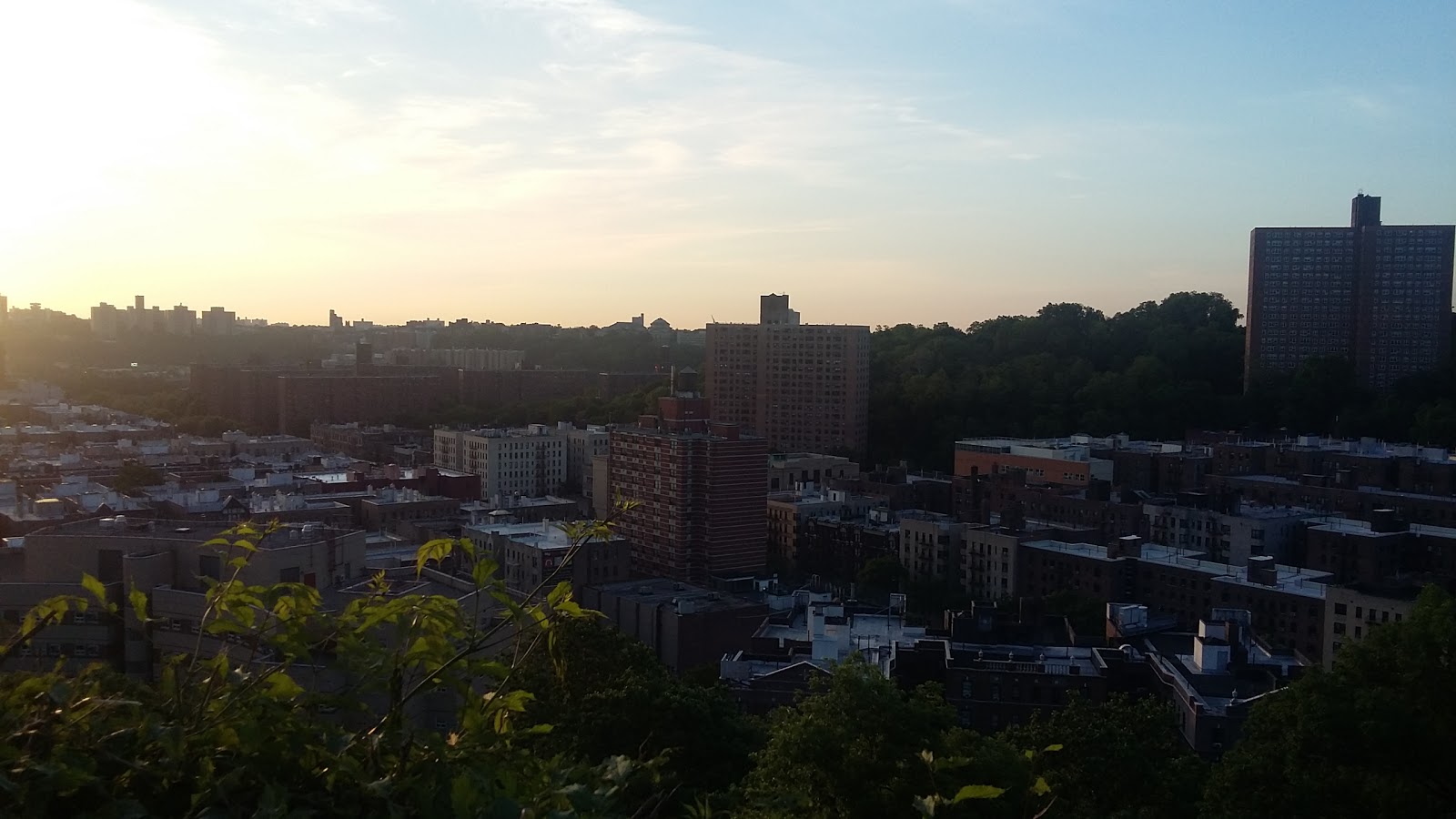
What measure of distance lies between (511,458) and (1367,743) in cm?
2752

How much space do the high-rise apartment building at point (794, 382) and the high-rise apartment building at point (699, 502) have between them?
1394 centimetres

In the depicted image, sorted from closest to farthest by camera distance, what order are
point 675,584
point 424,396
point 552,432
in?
point 675,584 < point 552,432 < point 424,396

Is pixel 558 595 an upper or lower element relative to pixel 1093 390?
upper

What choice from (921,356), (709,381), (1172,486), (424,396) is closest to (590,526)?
(1172,486)

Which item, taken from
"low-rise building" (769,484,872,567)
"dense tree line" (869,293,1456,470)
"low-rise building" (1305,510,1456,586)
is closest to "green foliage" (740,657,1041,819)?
"low-rise building" (1305,510,1456,586)

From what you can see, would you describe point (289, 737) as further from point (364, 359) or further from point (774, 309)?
point (364, 359)

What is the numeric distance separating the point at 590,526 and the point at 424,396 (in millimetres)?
48844

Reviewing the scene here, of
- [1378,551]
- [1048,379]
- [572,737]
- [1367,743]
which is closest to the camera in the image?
[1367,743]

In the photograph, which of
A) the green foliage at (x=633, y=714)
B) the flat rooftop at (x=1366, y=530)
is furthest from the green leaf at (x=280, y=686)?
the flat rooftop at (x=1366, y=530)

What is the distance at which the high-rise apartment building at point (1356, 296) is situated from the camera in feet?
130

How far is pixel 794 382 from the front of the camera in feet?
126

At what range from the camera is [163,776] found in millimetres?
2111

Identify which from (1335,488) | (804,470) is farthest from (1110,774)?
(804,470)

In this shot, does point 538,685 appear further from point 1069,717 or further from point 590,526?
point 590,526
